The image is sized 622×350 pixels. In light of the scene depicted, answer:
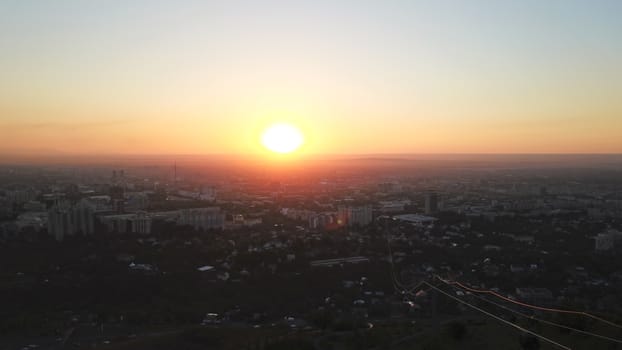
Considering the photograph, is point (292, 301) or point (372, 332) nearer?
point (372, 332)

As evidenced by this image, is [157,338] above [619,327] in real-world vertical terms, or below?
below

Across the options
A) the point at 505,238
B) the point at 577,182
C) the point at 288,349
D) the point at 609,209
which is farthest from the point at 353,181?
the point at 288,349

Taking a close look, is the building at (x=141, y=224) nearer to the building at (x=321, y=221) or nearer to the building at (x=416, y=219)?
the building at (x=321, y=221)

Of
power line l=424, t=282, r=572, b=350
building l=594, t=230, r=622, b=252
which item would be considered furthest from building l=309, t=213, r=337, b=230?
building l=594, t=230, r=622, b=252

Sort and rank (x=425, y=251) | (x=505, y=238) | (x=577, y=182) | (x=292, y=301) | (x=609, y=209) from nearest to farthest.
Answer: (x=292, y=301)
(x=425, y=251)
(x=505, y=238)
(x=609, y=209)
(x=577, y=182)

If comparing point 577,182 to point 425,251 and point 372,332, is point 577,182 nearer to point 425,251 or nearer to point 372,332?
point 425,251

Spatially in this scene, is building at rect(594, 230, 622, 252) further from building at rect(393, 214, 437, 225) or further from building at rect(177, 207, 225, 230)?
building at rect(177, 207, 225, 230)
